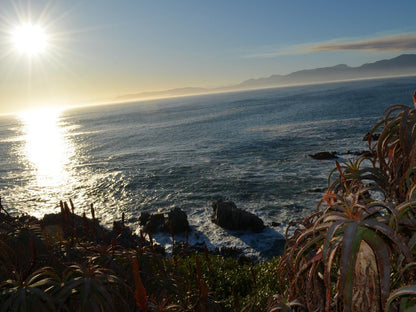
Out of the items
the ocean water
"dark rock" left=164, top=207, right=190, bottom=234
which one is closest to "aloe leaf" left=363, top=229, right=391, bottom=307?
the ocean water

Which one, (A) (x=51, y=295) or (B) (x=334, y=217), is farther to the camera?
(A) (x=51, y=295)

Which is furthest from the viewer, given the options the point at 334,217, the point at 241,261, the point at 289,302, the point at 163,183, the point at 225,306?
the point at 163,183

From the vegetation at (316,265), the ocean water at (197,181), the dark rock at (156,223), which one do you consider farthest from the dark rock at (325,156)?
the vegetation at (316,265)

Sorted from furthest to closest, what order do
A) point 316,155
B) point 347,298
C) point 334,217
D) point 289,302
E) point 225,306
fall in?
1. point 316,155
2. point 225,306
3. point 289,302
4. point 334,217
5. point 347,298

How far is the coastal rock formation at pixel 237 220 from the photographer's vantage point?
21.3 meters

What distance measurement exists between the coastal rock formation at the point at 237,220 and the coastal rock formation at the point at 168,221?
254cm

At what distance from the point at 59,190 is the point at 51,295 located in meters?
36.1

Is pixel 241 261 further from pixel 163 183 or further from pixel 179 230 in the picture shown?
pixel 163 183

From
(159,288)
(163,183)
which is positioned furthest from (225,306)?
(163,183)

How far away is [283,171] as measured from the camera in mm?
34562

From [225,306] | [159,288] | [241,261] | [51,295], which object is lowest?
[241,261]

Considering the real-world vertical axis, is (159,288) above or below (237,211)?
above

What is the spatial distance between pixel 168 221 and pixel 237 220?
503 centimetres

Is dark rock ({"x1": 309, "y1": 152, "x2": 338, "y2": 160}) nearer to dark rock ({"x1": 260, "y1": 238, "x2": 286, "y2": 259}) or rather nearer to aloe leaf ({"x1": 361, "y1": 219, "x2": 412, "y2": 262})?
dark rock ({"x1": 260, "y1": 238, "x2": 286, "y2": 259})
